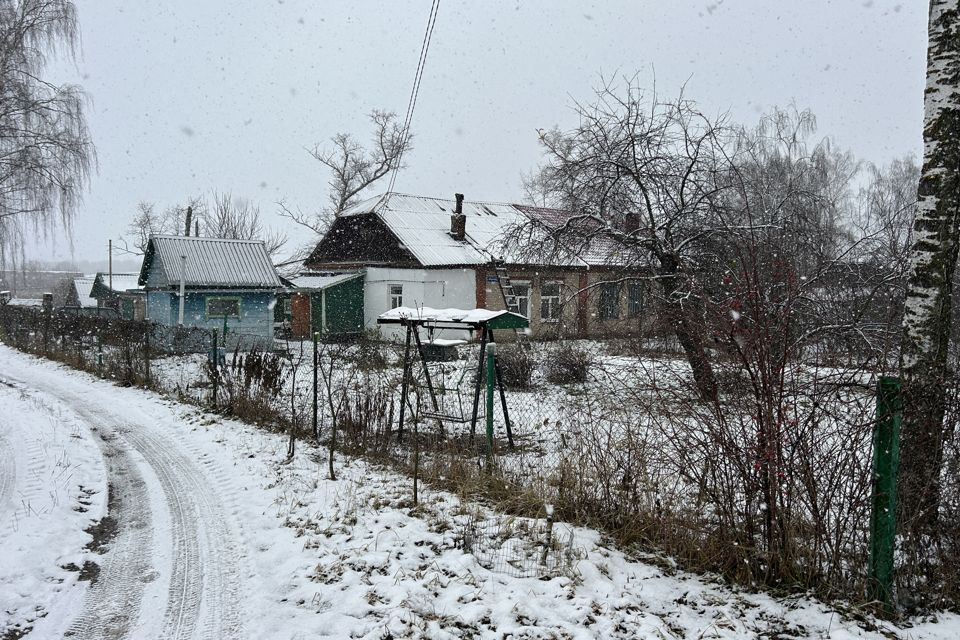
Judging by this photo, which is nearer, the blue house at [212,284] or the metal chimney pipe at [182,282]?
the metal chimney pipe at [182,282]

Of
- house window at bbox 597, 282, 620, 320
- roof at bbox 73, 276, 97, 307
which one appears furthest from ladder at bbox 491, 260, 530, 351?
roof at bbox 73, 276, 97, 307

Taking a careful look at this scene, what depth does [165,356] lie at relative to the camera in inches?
669

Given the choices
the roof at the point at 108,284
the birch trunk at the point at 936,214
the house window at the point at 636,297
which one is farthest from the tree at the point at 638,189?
the roof at the point at 108,284

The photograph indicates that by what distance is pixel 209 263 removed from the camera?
21891mm

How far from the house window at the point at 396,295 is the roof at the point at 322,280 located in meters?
1.79

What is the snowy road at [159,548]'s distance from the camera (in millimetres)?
3734

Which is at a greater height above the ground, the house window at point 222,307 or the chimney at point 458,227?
the chimney at point 458,227

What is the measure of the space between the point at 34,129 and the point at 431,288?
509 inches

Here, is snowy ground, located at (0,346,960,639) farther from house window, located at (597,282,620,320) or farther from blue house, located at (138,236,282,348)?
blue house, located at (138,236,282,348)

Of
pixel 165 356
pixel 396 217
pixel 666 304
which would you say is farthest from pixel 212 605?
pixel 396 217

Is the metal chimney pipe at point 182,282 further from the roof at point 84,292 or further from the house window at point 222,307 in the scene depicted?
the roof at point 84,292

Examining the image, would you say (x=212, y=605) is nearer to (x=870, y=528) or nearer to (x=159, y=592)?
(x=159, y=592)

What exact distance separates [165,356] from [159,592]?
14493 millimetres

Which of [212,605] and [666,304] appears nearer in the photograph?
[212,605]
